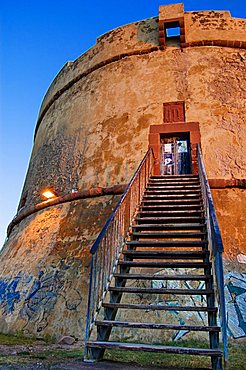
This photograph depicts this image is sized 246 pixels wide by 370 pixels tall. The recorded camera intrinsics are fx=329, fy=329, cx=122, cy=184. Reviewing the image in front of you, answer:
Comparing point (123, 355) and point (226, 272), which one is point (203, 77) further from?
point (123, 355)

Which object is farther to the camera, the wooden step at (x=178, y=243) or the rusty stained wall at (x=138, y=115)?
the rusty stained wall at (x=138, y=115)

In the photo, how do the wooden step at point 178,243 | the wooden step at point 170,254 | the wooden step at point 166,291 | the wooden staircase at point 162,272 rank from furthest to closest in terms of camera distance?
the wooden step at point 178,243 < the wooden step at point 170,254 < the wooden step at point 166,291 < the wooden staircase at point 162,272

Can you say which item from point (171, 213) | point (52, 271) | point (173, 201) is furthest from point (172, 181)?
point (52, 271)

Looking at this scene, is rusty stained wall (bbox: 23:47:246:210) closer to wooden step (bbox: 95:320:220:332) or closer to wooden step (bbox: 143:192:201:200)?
wooden step (bbox: 143:192:201:200)

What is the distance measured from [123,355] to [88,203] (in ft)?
13.6

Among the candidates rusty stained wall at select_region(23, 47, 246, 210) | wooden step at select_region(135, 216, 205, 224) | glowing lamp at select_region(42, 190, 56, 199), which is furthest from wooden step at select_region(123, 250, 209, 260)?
glowing lamp at select_region(42, 190, 56, 199)

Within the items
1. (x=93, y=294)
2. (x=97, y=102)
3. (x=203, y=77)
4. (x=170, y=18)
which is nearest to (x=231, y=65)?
(x=203, y=77)

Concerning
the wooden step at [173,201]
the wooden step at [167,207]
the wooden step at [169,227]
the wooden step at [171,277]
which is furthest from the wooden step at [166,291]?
the wooden step at [173,201]

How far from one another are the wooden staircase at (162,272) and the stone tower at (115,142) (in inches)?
30.7

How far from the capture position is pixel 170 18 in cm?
903

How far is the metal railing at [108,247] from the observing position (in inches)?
138

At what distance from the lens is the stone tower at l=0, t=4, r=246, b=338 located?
6.12m

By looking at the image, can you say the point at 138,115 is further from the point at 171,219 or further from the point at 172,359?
the point at 172,359

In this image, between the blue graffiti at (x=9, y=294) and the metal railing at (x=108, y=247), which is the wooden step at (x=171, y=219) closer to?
the metal railing at (x=108, y=247)
